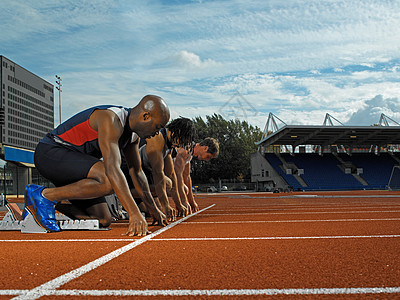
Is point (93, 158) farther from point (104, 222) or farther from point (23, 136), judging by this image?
point (23, 136)

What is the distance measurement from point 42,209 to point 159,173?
1650 mm

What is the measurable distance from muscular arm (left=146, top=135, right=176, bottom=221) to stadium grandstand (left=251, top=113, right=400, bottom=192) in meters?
33.2

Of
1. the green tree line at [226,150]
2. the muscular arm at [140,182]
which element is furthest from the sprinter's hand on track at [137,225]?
the green tree line at [226,150]

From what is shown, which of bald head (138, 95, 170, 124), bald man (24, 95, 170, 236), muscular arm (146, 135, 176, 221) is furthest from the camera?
muscular arm (146, 135, 176, 221)

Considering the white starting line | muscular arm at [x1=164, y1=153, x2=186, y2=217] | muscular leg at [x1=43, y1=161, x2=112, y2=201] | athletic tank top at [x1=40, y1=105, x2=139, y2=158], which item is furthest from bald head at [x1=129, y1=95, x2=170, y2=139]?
the white starting line

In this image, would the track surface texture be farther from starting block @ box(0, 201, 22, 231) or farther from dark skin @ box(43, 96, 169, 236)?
starting block @ box(0, 201, 22, 231)

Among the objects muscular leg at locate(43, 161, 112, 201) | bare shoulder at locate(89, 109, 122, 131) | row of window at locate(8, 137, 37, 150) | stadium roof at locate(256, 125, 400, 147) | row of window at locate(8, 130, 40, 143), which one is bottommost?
muscular leg at locate(43, 161, 112, 201)

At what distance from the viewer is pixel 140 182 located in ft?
16.0

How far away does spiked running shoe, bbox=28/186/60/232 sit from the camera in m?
4.07

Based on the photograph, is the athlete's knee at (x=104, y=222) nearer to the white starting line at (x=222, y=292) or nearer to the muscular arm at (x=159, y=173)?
the muscular arm at (x=159, y=173)

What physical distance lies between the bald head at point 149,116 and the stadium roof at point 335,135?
34.5 metres

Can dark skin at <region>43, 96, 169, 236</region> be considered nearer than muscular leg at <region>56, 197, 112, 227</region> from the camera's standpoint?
Yes

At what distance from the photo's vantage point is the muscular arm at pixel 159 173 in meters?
5.34

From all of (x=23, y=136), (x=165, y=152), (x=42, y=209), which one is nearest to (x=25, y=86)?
(x=23, y=136)
